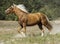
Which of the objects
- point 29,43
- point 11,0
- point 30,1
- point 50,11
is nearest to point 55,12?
point 50,11

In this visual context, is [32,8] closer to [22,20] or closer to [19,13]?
[19,13]

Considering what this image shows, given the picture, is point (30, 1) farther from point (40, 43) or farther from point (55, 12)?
point (40, 43)

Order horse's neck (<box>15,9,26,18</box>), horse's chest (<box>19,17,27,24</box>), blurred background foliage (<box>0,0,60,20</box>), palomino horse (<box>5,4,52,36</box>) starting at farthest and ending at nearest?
blurred background foliage (<box>0,0,60,20</box>) < horse's neck (<box>15,9,26,18</box>) < palomino horse (<box>5,4,52,36</box>) < horse's chest (<box>19,17,27,24</box>)

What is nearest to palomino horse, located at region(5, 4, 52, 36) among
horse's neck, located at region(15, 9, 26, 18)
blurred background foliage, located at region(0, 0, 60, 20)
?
horse's neck, located at region(15, 9, 26, 18)

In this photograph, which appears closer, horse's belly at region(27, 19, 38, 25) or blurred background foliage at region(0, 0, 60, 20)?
horse's belly at region(27, 19, 38, 25)

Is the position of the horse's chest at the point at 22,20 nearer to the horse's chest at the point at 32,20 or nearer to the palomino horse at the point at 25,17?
the palomino horse at the point at 25,17

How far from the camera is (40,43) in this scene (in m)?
10.4

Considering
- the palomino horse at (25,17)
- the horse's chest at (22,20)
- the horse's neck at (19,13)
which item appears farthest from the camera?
the horse's neck at (19,13)

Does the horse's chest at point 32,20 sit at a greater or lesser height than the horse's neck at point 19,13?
lesser

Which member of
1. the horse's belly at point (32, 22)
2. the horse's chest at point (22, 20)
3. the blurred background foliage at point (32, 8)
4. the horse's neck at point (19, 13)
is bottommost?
the blurred background foliage at point (32, 8)

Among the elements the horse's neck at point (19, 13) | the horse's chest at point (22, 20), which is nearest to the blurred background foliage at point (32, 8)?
the horse's neck at point (19, 13)

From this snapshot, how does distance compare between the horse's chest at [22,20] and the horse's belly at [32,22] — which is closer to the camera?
the horse's chest at [22,20]

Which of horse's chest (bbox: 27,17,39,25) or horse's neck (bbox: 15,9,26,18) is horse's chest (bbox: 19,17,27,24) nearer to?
horse's neck (bbox: 15,9,26,18)

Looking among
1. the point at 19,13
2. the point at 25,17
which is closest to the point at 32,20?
the point at 25,17
